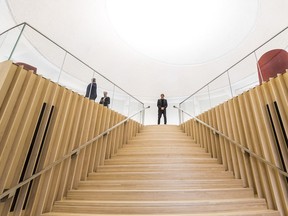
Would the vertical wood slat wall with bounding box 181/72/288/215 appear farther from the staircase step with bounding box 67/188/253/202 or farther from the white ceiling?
the white ceiling

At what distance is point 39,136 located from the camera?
2.77m

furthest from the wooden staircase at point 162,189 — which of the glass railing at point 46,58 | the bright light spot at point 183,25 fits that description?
the bright light spot at point 183,25

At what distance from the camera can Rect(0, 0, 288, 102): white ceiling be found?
19.3ft

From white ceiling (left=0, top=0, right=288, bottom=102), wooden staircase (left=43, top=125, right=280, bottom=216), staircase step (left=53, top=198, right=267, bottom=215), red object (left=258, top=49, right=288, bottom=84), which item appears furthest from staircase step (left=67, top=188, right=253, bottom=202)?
white ceiling (left=0, top=0, right=288, bottom=102)

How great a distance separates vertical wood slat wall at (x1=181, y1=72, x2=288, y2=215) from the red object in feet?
2.38

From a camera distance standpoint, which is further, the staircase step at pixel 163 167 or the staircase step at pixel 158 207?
the staircase step at pixel 163 167

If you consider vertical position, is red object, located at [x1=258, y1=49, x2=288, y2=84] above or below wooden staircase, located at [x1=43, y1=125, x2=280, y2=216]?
above

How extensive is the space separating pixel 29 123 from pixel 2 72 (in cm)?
79

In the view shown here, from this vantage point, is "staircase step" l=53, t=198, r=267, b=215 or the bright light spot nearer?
"staircase step" l=53, t=198, r=267, b=215

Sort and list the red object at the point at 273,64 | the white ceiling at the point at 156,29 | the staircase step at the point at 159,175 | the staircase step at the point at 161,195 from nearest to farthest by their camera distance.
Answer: the staircase step at the point at 161,195
the staircase step at the point at 159,175
the red object at the point at 273,64
the white ceiling at the point at 156,29

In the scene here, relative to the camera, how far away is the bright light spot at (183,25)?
6.05 meters

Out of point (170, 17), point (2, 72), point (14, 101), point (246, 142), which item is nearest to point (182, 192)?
point (246, 142)

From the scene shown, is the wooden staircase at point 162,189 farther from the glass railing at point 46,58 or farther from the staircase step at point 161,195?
the glass railing at point 46,58

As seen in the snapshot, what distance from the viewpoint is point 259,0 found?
5.59 m
